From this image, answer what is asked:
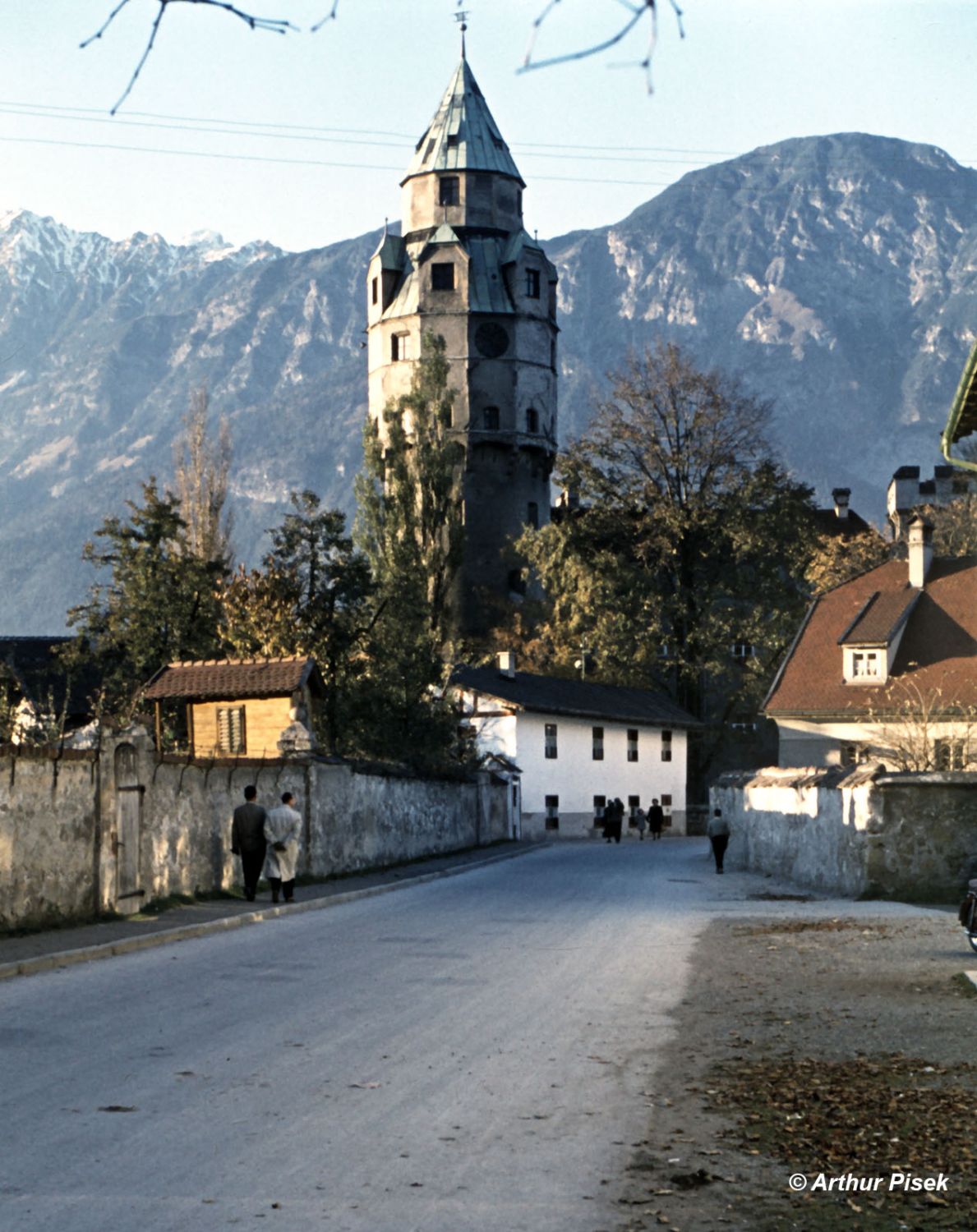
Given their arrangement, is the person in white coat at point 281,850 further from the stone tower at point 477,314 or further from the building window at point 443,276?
the building window at point 443,276

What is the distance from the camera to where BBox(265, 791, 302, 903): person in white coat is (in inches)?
965

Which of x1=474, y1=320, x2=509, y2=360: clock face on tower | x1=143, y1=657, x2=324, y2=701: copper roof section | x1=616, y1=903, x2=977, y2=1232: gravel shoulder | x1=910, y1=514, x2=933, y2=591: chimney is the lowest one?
x1=616, y1=903, x2=977, y2=1232: gravel shoulder

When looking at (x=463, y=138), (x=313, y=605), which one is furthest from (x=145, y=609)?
(x=463, y=138)

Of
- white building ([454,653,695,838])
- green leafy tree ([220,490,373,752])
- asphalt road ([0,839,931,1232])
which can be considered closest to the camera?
asphalt road ([0,839,931,1232])

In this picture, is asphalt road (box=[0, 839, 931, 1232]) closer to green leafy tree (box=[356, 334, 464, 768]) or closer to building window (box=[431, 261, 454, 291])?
green leafy tree (box=[356, 334, 464, 768])

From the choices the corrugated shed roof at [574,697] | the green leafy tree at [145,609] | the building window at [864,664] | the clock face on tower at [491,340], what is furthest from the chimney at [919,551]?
the clock face on tower at [491,340]

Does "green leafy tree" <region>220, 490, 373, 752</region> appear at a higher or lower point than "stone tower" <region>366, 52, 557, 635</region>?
lower

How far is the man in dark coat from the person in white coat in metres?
0.11

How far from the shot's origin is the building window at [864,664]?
59.8m

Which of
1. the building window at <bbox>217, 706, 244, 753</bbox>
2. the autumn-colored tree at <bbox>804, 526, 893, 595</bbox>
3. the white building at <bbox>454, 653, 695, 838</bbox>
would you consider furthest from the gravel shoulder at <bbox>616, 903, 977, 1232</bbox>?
the white building at <bbox>454, 653, 695, 838</bbox>

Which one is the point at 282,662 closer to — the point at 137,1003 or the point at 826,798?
the point at 826,798

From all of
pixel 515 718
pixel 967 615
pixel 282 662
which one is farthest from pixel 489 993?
pixel 515 718

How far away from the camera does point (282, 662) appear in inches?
1581

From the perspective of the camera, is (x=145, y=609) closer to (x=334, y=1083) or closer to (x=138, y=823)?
(x=138, y=823)
